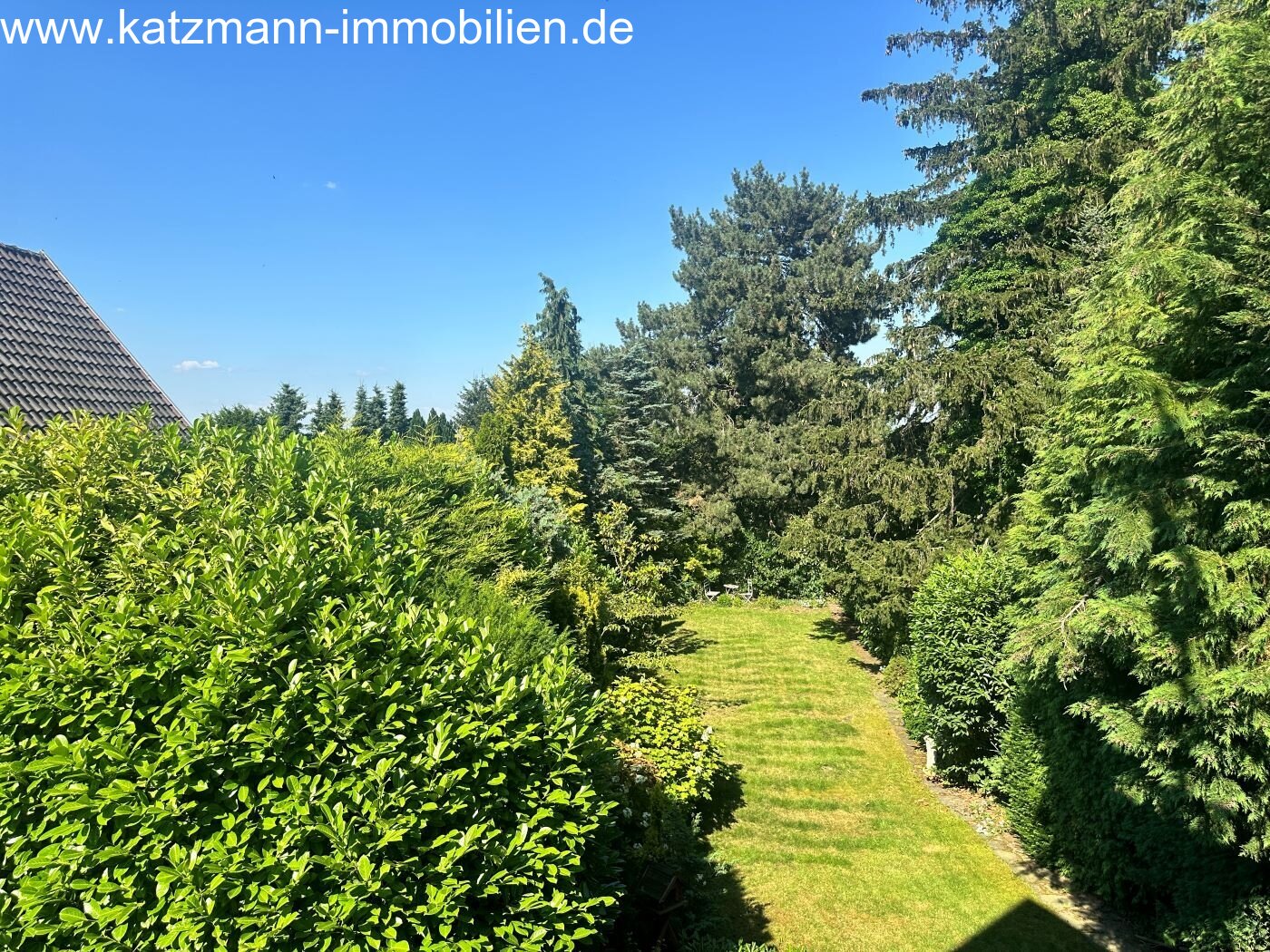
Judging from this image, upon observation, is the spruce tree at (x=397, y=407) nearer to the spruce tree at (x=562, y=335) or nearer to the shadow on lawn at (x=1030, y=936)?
the spruce tree at (x=562, y=335)

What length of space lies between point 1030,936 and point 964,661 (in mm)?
3693

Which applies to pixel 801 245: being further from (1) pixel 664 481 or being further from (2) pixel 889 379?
(2) pixel 889 379

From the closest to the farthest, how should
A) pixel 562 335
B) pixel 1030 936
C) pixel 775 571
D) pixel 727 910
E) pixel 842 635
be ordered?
pixel 1030 936 < pixel 727 910 < pixel 842 635 < pixel 775 571 < pixel 562 335

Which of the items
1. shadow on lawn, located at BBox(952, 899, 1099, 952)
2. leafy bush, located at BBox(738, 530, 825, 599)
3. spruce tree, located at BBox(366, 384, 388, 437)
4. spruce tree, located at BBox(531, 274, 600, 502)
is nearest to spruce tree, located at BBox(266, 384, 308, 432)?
spruce tree, located at BBox(366, 384, 388, 437)

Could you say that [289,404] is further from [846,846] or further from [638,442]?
[846,846]

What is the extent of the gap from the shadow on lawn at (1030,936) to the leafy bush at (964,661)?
112 inches

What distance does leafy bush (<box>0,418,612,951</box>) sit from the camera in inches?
107

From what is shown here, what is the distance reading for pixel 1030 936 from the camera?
7.05 meters

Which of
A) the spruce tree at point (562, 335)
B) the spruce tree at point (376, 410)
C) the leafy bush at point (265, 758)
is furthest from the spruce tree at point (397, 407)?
the leafy bush at point (265, 758)

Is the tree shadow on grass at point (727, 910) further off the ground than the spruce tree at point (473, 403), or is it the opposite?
the spruce tree at point (473, 403)

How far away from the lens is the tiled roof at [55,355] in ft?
27.8

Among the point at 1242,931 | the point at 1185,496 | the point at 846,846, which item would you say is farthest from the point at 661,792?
the point at 1185,496

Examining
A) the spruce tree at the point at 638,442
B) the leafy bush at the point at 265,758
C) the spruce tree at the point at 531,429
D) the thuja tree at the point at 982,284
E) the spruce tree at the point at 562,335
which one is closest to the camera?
the leafy bush at the point at 265,758

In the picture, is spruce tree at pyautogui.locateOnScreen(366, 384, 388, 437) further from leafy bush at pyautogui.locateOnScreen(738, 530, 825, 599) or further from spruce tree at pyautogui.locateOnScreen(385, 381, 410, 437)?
leafy bush at pyautogui.locateOnScreen(738, 530, 825, 599)
